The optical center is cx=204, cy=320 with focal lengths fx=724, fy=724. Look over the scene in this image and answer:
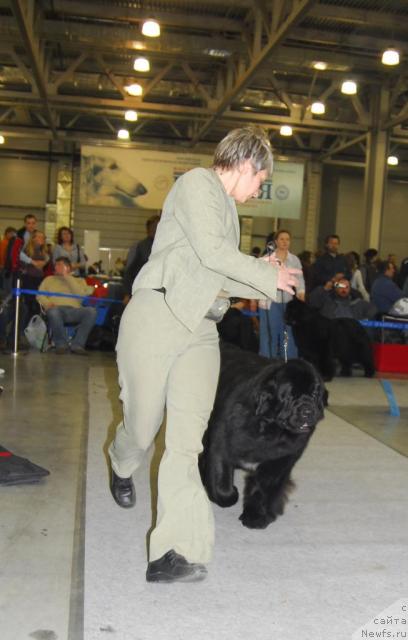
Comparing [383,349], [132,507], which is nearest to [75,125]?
[383,349]

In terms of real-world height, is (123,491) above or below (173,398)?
below

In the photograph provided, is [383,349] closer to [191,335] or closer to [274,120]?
[191,335]

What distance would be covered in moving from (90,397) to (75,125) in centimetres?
1823

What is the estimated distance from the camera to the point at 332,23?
1290 cm

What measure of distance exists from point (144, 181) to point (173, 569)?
14269mm

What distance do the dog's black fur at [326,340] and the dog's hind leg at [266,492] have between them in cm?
464

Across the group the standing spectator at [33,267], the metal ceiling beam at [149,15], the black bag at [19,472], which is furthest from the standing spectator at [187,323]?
the metal ceiling beam at [149,15]

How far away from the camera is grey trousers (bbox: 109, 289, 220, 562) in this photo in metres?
2.50

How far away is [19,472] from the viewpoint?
3.82 metres

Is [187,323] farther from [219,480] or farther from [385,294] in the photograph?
[385,294]

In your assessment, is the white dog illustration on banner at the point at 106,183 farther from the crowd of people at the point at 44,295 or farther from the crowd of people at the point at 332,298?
the crowd of people at the point at 332,298

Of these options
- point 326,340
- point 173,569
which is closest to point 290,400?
point 173,569

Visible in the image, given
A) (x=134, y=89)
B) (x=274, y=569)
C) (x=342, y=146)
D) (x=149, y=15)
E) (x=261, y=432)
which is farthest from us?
(x=342, y=146)

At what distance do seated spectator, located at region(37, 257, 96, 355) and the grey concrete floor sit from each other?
4.46 meters
